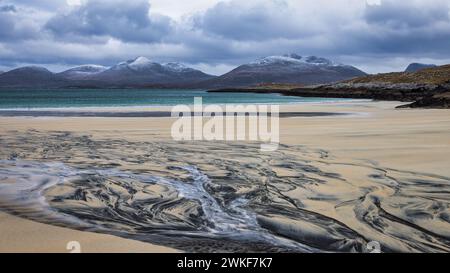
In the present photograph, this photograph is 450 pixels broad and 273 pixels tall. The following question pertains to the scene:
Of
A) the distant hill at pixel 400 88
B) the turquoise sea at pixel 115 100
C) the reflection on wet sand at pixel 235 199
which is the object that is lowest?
the reflection on wet sand at pixel 235 199

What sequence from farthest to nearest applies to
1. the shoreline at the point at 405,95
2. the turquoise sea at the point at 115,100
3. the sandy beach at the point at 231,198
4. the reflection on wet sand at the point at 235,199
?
1. the turquoise sea at the point at 115,100
2. the shoreline at the point at 405,95
3. the reflection on wet sand at the point at 235,199
4. the sandy beach at the point at 231,198

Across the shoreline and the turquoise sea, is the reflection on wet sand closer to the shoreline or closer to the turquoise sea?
the shoreline

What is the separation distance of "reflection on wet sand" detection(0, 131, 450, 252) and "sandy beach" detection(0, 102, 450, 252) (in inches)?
0.7

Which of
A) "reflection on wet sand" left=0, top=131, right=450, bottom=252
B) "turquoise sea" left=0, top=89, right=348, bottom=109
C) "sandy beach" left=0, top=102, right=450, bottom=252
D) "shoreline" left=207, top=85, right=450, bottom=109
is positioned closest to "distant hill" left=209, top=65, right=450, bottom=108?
"shoreline" left=207, top=85, right=450, bottom=109

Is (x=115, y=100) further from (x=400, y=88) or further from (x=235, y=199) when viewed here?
(x=235, y=199)

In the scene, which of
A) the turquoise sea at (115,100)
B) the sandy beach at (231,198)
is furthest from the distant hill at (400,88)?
the sandy beach at (231,198)

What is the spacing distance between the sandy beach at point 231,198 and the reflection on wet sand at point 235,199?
18mm

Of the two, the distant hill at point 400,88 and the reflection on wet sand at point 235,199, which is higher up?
the distant hill at point 400,88

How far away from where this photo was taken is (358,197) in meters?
7.69

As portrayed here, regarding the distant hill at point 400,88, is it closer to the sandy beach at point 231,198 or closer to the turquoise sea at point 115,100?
the turquoise sea at point 115,100

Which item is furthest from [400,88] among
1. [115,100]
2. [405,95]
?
[115,100]

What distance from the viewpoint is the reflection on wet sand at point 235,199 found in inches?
229

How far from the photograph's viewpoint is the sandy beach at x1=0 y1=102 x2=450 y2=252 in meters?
5.67
